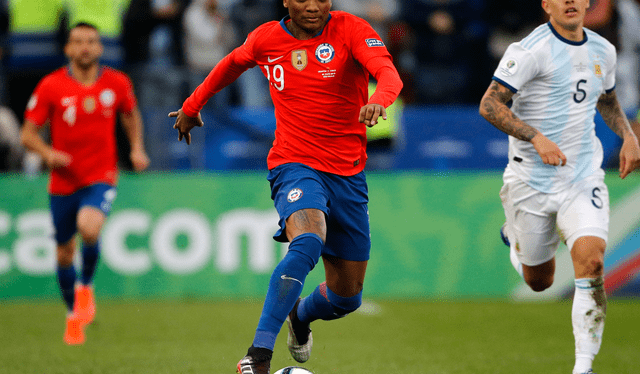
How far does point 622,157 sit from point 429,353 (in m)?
2.26

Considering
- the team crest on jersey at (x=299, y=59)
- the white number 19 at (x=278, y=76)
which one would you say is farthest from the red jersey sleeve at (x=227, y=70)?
the team crest on jersey at (x=299, y=59)

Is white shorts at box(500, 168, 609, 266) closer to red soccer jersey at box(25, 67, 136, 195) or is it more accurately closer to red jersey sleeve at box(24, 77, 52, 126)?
red soccer jersey at box(25, 67, 136, 195)

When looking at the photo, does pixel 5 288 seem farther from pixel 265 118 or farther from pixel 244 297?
pixel 265 118

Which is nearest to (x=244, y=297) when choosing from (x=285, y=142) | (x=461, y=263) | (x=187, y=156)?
(x=187, y=156)

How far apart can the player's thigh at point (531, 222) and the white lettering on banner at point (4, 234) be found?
6594 millimetres

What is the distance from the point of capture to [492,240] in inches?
407

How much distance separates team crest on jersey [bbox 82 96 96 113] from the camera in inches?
322

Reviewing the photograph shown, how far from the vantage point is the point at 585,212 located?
534 centimetres

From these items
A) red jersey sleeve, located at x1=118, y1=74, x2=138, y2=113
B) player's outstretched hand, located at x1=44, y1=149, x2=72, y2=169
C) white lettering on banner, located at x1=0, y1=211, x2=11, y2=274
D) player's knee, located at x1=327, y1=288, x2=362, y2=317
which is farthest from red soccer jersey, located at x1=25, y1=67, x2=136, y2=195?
player's knee, located at x1=327, y1=288, x2=362, y2=317

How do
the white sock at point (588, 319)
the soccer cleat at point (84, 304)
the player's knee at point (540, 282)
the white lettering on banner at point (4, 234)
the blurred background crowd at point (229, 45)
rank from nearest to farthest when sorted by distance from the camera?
the white sock at point (588, 319) → the player's knee at point (540, 282) → the soccer cleat at point (84, 304) → the white lettering on banner at point (4, 234) → the blurred background crowd at point (229, 45)

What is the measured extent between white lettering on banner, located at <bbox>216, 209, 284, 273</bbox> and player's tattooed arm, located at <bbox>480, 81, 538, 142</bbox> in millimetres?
5195

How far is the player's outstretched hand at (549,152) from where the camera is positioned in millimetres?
4941

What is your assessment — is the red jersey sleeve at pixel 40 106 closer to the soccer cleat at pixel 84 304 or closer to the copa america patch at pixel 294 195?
the soccer cleat at pixel 84 304

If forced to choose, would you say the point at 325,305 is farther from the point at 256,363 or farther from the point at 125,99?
the point at 125,99
